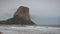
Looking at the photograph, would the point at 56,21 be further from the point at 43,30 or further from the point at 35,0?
the point at 35,0

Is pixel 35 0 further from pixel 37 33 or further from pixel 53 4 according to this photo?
pixel 37 33

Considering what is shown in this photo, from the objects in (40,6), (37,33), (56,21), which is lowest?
(37,33)

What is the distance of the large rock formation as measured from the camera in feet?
3.93

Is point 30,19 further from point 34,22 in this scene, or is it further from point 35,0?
point 35,0

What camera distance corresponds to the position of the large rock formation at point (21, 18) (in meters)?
1.20

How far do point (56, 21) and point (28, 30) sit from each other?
276 mm

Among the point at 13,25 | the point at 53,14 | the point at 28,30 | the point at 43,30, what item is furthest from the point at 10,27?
the point at 53,14

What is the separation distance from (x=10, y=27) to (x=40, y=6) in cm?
34

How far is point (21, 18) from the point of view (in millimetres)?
1207

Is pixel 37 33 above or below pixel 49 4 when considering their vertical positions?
below

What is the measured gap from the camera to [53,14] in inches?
47.7

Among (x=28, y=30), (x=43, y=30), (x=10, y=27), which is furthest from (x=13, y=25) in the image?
(x=43, y=30)

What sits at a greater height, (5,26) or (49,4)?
(49,4)

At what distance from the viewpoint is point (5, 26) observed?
46.6 inches
